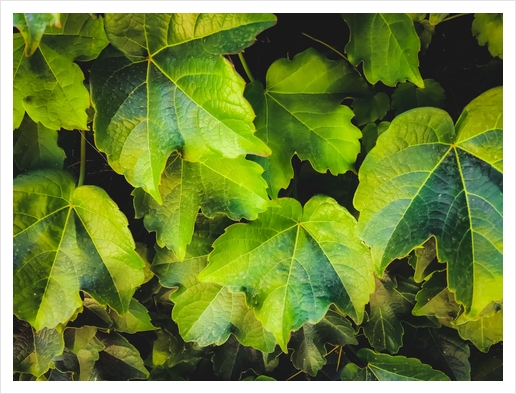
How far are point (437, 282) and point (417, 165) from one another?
0.64 ft

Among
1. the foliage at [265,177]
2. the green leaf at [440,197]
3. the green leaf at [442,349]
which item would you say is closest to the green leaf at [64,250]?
the foliage at [265,177]

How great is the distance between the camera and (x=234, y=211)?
0.56m

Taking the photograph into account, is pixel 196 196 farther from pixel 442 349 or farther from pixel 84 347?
pixel 442 349

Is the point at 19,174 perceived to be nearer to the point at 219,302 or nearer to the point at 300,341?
the point at 219,302

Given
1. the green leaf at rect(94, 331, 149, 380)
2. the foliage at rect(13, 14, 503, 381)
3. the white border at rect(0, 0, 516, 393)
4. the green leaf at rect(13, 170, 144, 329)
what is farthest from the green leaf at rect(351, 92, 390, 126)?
the green leaf at rect(94, 331, 149, 380)

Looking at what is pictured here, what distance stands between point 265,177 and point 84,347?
0.43 meters

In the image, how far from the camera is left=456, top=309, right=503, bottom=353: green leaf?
2.09 feet

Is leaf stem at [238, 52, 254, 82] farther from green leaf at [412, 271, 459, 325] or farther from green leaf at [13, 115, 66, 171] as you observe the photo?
green leaf at [412, 271, 459, 325]

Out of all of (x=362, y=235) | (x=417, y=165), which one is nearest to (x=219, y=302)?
(x=362, y=235)

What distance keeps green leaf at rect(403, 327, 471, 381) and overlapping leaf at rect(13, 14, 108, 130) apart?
0.60 m

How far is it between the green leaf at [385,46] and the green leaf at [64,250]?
0.38 m

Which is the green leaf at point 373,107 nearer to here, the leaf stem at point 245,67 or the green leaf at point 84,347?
the leaf stem at point 245,67

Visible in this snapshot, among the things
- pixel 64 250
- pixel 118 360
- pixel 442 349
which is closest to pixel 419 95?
pixel 442 349

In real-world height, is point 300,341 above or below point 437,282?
below
